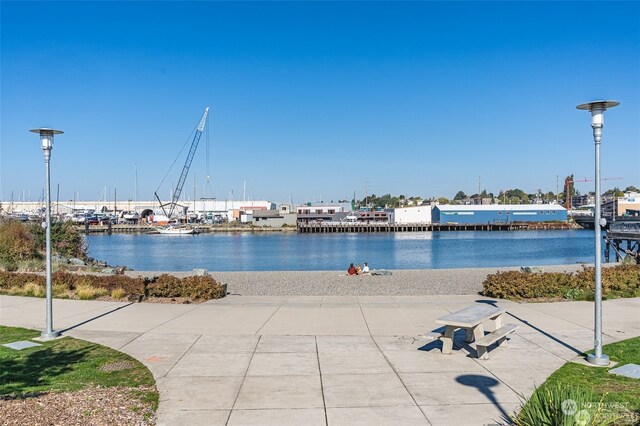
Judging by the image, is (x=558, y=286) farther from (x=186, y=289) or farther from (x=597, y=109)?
(x=186, y=289)

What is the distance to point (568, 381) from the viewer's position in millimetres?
8109

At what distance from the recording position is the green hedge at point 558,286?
16.6 metres

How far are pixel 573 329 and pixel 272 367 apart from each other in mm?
6948

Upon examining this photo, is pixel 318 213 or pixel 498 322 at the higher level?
→ pixel 318 213

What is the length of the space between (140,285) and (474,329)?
11.1 meters

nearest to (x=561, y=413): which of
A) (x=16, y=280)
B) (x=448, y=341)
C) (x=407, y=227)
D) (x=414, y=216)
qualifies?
(x=448, y=341)

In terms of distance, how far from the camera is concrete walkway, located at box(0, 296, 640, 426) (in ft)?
23.3

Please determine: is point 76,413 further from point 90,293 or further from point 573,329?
point 90,293

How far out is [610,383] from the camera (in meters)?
7.98

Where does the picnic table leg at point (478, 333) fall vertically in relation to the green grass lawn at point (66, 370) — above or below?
above

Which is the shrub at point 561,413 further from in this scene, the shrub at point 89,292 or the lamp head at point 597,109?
the shrub at point 89,292

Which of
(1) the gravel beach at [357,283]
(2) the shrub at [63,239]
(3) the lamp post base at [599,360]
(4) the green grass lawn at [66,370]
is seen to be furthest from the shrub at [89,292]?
(2) the shrub at [63,239]

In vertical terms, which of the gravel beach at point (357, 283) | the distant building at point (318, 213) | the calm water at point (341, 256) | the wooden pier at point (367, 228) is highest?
the distant building at point (318, 213)

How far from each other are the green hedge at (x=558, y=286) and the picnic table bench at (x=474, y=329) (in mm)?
6563
